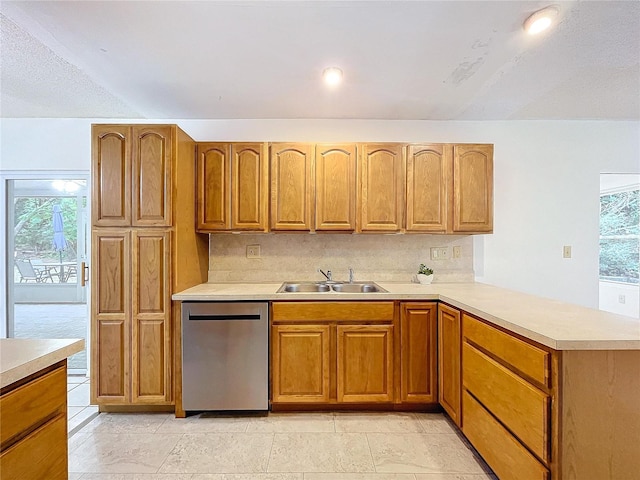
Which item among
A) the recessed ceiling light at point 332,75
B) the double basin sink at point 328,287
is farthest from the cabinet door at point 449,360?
the recessed ceiling light at point 332,75

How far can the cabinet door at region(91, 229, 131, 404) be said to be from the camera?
2346 mm

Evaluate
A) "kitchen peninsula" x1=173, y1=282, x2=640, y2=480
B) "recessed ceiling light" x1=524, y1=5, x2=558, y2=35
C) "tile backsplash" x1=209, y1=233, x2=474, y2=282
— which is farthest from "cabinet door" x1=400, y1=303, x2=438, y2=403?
"recessed ceiling light" x1=524, y1=5, x2=558, y2=35

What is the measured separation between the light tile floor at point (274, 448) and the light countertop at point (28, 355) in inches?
44.4

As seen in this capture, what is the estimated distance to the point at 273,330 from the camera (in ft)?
7.85

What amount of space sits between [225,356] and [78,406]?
1.35 metres

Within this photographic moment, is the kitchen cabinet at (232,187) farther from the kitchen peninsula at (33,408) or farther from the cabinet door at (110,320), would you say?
the kitchen peninsula at (33,408)

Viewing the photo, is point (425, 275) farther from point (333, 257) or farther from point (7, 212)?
point (7, 212)

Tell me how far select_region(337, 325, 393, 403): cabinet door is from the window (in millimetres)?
3816

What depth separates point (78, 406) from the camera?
101 inches

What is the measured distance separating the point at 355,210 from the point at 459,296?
106 centimetres

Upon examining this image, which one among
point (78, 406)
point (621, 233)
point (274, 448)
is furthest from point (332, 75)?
point (621, 233)

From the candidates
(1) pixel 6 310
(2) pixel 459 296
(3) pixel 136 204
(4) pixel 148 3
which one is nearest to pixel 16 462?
(3) pixel 136 204

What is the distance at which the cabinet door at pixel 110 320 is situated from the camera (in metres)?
2.35

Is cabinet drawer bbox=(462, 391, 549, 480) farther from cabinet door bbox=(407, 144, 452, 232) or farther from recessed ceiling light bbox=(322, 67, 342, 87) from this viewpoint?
recessed ceiling light bbox=(322, 67, 342, 87)
